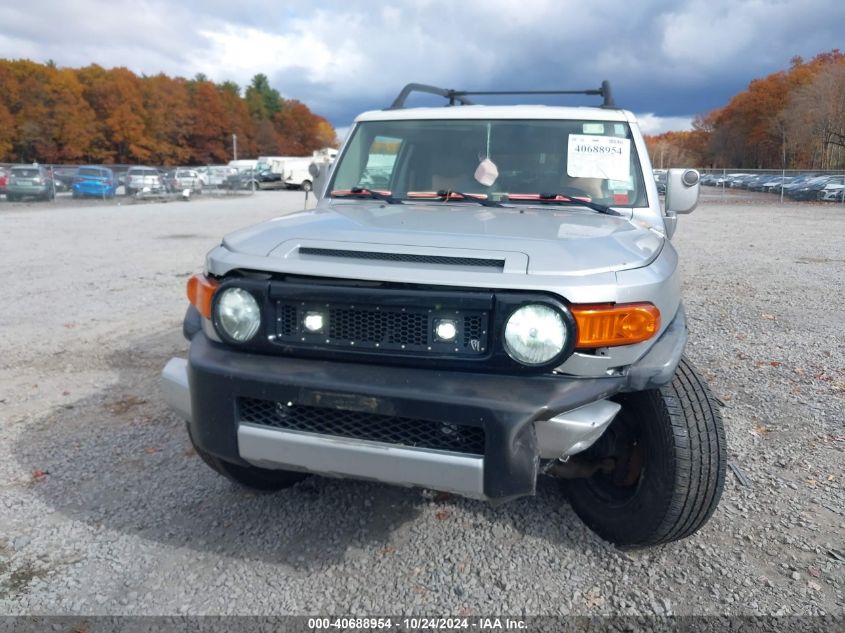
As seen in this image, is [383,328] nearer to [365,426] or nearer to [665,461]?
[365,426]

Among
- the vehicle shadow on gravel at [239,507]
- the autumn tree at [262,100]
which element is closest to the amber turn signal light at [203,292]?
the vehicle shadow on gravel at [239,507]

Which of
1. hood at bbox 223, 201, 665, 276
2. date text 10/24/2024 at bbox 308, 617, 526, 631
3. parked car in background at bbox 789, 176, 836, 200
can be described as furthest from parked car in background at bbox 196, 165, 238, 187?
date text 10/24/2024 at bbox 308, 617, 526, 631

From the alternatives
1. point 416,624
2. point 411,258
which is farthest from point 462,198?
point 416,624

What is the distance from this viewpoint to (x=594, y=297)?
7.41ft

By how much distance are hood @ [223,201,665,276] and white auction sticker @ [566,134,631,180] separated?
544 millimetres

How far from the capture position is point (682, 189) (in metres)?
3.92

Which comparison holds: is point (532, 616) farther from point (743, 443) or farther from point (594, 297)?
point (743, 443)

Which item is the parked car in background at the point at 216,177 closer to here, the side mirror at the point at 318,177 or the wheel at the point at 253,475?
the side mirror at the point at 318,177

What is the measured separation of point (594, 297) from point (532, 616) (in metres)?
1.24

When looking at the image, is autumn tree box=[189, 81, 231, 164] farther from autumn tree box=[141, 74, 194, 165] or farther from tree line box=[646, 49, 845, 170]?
tree line box=[646, 49, 845, 170]

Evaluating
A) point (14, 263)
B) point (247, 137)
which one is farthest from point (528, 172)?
point (247, 137)

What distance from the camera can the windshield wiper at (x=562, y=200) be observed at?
3.47 metres

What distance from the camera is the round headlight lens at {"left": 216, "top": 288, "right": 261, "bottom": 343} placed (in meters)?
2.51

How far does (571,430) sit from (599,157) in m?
2.03
